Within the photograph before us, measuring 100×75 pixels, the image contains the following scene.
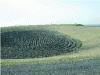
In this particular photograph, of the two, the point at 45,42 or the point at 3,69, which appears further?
the point at 45,42

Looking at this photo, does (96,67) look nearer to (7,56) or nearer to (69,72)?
(69,72)

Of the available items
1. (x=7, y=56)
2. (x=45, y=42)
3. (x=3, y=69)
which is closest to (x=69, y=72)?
(x=3, y=69)

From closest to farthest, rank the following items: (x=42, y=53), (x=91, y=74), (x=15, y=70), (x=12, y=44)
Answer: (x=91, y=74)
(x=15, y=70)
(x=42, y=53)
(x=12, y=44)

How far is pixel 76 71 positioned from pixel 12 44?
11.1m

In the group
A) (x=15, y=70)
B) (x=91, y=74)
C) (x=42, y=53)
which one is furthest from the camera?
(x=42, y=53)

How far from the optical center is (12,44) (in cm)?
1695

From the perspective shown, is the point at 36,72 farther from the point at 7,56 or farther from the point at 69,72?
the point at 7,56

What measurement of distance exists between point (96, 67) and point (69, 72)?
181 centimetres

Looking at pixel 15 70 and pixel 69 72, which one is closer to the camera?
pixel 69 72

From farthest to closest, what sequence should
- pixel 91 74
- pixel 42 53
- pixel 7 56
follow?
pixel 42 53, pixel 7 56, pixel 91 74

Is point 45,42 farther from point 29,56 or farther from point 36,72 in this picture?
point 36,72

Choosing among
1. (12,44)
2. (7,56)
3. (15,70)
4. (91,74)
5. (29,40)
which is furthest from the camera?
(29,40)

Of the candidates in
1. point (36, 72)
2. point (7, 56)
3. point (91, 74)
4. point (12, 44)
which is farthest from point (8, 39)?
point (91, 74)

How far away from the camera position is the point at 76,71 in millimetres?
7387
